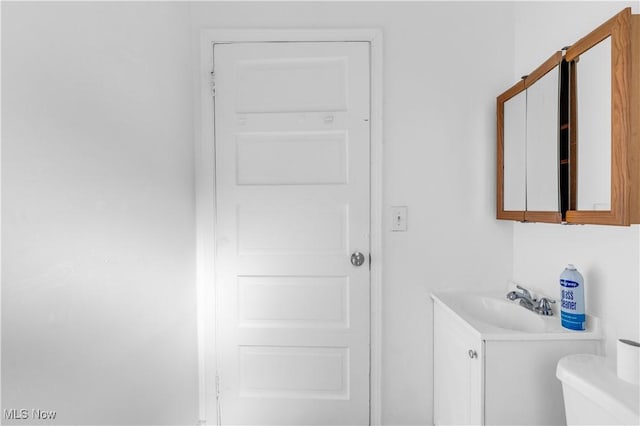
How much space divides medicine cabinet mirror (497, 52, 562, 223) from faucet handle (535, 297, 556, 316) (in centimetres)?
33

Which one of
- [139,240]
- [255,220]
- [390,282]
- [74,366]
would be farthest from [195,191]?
[390,282]

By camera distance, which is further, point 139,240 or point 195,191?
point 195,191

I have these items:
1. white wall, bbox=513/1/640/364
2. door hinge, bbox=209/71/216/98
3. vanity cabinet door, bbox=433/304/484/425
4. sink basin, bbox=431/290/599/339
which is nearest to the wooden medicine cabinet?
white wall, bbox=513/1/640/364

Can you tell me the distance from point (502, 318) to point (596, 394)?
2.03 ft

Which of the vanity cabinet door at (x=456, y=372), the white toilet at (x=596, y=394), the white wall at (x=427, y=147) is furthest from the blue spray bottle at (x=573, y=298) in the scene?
the white wall at (x=427, y=147)

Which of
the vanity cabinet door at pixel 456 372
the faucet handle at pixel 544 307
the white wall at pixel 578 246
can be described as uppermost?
the white wall at pixel 578 246

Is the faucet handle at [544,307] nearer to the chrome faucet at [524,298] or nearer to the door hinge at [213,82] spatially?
the chrome faucet at [524,298]

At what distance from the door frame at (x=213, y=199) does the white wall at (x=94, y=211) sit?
0.39ft

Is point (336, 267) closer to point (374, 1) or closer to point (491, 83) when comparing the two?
point (491, 83)

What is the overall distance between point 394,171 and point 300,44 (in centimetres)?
79

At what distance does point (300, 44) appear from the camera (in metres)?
1.58

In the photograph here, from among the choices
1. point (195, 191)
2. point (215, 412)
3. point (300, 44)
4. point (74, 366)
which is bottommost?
point (215, 412)

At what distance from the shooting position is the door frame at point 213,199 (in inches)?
62.1
